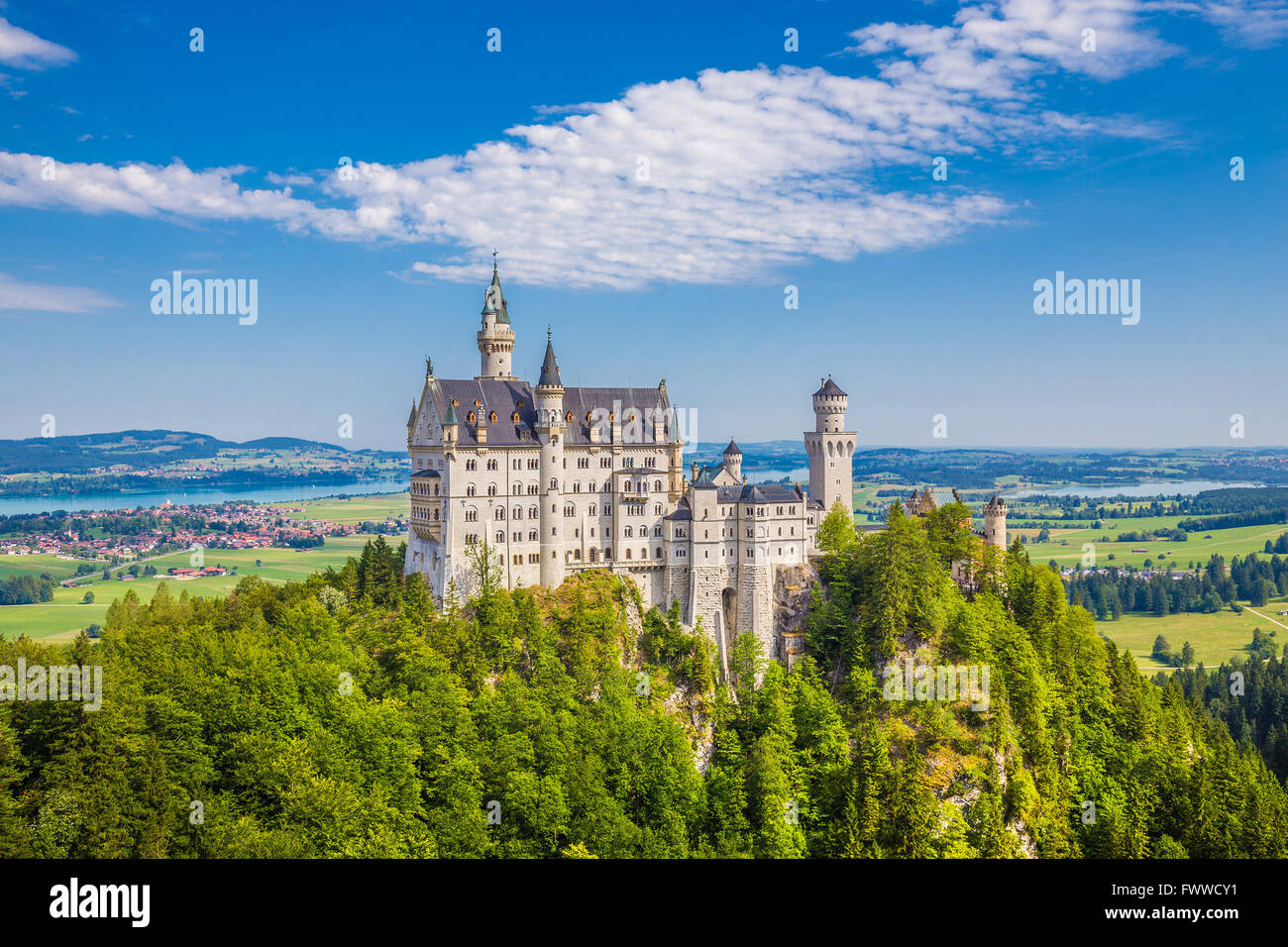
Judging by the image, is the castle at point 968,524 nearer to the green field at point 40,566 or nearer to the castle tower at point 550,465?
the castle tower at point 550,465

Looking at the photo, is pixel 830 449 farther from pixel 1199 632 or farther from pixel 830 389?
pixel 1199 632

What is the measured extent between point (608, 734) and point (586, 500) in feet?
68.5

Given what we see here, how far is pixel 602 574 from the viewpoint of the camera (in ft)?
246

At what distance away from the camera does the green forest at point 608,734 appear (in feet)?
156

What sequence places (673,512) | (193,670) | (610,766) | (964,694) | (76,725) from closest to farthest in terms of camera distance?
1. (76,725)
2. (193,670)
3. (610,766)
4. (964,694)
5. (673,512)

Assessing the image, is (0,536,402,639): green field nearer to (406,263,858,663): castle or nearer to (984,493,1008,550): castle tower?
(406,263,858,663): castle

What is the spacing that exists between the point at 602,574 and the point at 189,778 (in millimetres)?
34244

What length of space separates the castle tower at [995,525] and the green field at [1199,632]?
7987 cm

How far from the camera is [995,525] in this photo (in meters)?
85.6

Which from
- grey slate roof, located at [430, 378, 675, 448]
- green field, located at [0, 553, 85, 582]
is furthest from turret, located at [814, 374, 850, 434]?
green field, located at [0, 553, 85, 582]

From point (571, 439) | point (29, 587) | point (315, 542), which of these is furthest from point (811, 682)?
point (315, 542)

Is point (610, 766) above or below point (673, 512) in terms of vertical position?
below
